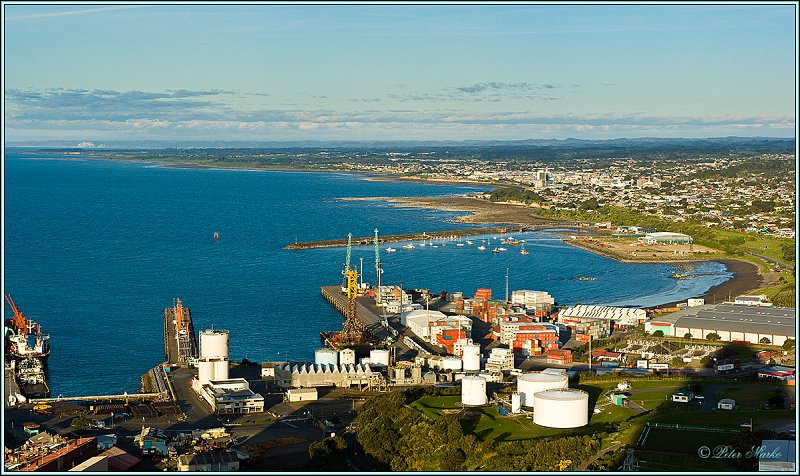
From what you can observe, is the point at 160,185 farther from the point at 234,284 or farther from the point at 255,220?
the point at 234,284

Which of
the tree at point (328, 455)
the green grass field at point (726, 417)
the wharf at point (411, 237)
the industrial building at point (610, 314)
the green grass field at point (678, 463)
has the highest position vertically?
the green grass field at point (678, 463)

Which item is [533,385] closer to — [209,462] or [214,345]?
[209,462]

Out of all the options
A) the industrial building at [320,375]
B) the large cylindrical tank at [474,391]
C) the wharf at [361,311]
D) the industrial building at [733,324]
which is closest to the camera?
the large cylindrical tank at [474,391]

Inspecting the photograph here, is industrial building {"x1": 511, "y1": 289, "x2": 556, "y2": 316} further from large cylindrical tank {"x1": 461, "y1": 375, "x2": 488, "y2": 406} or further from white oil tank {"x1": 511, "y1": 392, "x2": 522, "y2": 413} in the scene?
white oil tank {"x1": 511, "y1": 392, "x2": 522, "y2": 413}

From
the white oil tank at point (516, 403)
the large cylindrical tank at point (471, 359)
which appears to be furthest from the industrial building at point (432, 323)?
the white oil tank at point (516, 403)

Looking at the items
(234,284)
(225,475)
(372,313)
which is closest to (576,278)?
(372,313)

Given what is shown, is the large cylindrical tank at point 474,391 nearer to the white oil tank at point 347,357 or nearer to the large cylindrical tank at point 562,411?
the large cylindrical tank at point 562,411

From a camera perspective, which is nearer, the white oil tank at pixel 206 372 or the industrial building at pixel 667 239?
the white oil tank at pixel 206 372
